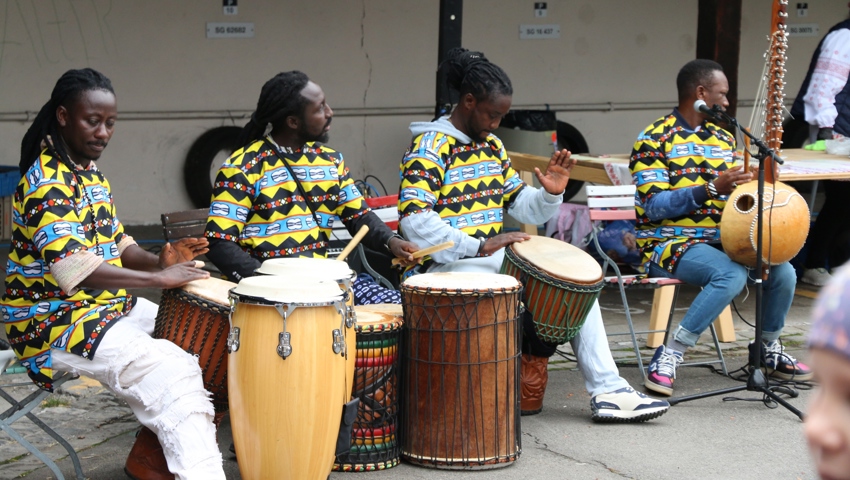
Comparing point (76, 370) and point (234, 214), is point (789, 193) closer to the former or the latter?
point (234, 214)

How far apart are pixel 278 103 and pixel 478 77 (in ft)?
2.86

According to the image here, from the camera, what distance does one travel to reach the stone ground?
3.92m

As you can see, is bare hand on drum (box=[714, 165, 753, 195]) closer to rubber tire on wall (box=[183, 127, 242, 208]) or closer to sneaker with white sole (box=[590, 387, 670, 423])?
sneaker with white sole (box=[590, 387, 670, 423])

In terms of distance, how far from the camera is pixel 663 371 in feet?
16.2

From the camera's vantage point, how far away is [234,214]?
3951 mm

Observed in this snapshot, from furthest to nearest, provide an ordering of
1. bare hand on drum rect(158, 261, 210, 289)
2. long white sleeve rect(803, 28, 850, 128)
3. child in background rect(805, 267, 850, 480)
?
1. long white sleeve rect(803, 28, 850, 128)
2. bare hand on drum rect(158, 261, 210, 289)
3. child in background rect(805, 267, 850, 480)

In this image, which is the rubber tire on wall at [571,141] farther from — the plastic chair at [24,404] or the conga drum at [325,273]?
the plastic chair at [24,404]

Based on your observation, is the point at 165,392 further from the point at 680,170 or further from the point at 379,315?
the point at 680,170

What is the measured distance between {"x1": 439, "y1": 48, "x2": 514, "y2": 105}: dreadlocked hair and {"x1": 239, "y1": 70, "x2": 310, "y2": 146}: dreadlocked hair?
72 centimetres

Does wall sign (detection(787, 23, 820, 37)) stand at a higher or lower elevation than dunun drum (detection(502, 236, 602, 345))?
higher

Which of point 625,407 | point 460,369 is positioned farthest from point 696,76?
point 460,369

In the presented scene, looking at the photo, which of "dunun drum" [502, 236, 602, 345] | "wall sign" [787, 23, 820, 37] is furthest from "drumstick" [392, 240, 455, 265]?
"wall sign" [787, 23, 820, 37]

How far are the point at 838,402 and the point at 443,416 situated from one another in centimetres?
293

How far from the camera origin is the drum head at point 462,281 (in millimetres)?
3881
